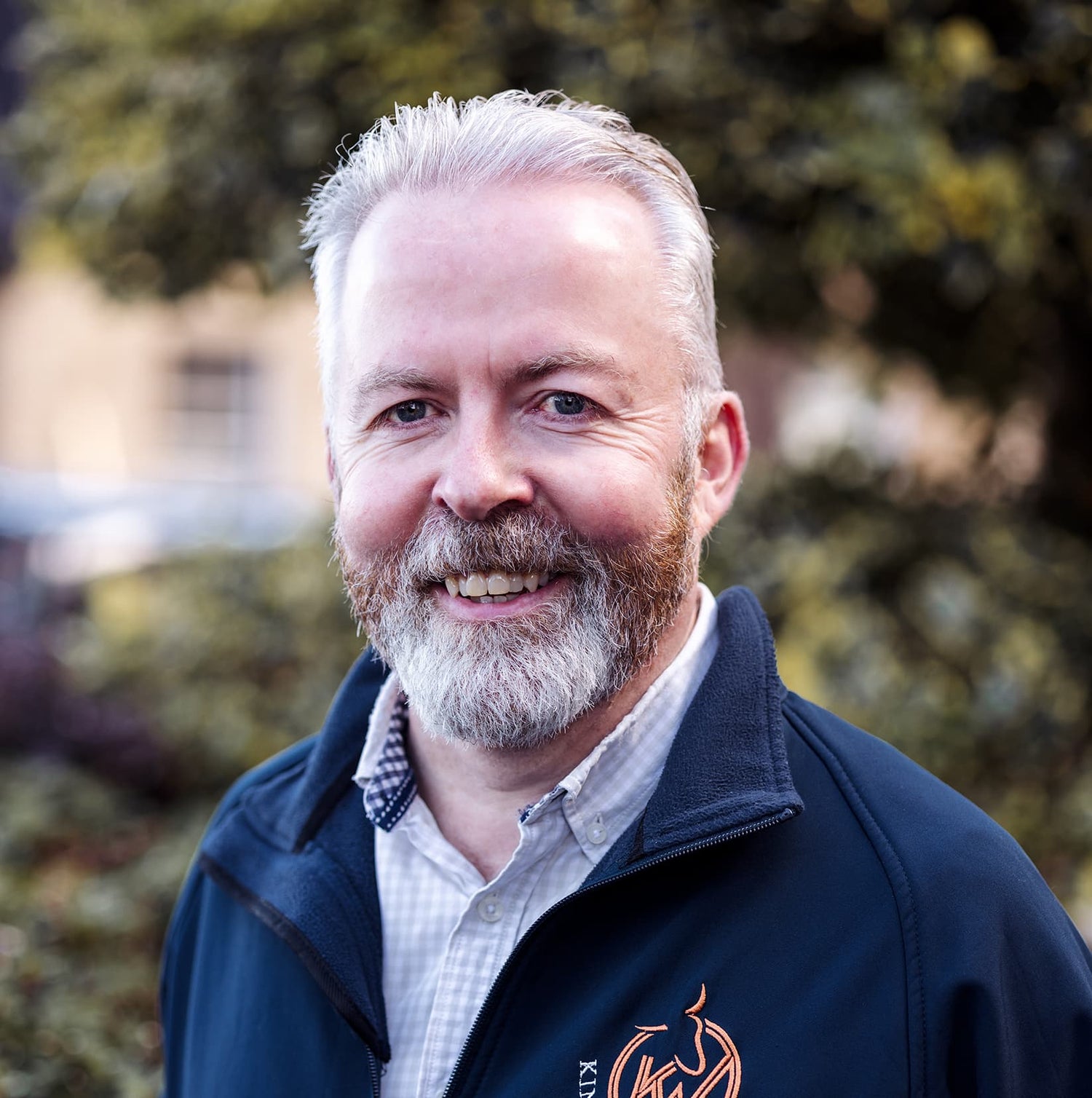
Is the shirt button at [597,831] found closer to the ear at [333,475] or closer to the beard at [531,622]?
the beard at [531,622]

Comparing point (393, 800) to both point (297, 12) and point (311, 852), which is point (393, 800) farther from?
point (297, 12)

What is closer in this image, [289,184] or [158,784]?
[289,184]

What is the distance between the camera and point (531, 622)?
1605mm

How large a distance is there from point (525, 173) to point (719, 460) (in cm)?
54

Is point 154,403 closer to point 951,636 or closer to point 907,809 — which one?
point 951,636

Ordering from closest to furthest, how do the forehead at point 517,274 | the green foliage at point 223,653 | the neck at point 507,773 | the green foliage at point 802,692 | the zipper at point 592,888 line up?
the zipper at point 592,888 → the forehead at point 517,274 → the neck at point 507,773 → the green foliage at point 802,692 → the green foliage at point 223,653

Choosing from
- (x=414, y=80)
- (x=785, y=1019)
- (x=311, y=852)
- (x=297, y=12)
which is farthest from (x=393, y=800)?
(x=297, y=12)

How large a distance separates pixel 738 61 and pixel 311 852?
2733 millimetres

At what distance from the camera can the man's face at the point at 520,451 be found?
1554 mm

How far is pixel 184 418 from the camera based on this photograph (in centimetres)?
1683

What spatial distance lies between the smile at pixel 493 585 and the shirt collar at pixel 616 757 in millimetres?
237

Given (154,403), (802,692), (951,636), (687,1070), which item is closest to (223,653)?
(802,692)

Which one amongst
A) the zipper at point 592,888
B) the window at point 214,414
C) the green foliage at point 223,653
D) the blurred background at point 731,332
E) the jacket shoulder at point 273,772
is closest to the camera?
the zipper at point 592,888

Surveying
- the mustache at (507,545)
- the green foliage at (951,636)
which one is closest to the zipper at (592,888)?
the mustache at (507,545)
